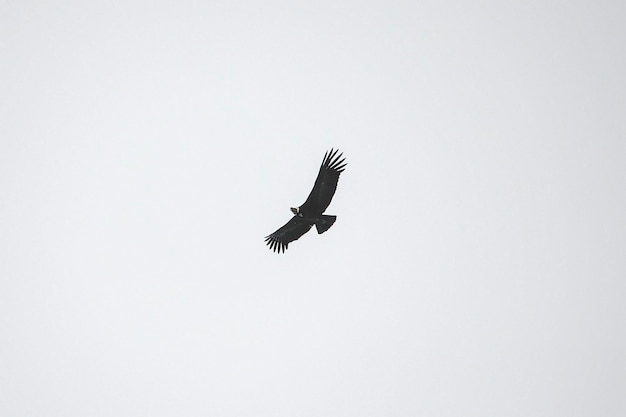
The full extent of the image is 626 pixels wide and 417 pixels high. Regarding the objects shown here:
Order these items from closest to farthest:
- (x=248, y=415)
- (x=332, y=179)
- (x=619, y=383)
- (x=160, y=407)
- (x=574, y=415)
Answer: (x=332, y=179)
(x=574, y=415)
(x=619, y=383)
(x=248, y=415)
(x=160, y=407)

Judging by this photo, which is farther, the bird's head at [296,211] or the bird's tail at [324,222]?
the bird's tail at [324,222]

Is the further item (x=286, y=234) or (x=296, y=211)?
(x=286, y=234)

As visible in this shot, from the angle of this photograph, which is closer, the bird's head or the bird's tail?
the bird's head

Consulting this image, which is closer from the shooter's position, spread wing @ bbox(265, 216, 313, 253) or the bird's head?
the bird's head

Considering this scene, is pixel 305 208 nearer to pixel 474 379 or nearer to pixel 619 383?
pixel 619 383

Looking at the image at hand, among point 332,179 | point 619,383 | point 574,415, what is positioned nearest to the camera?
point 332,179

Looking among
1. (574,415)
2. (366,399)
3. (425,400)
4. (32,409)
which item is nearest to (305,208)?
(574,415)

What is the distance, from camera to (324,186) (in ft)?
111

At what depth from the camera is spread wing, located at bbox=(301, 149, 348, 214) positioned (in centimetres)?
3344

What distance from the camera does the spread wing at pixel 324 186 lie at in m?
33.4

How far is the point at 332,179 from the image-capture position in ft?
111

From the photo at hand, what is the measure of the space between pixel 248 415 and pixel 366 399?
23733mm

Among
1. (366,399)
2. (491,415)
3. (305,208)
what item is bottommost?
(305,208)

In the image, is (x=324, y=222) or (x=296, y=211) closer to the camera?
(x=296, y=211)
